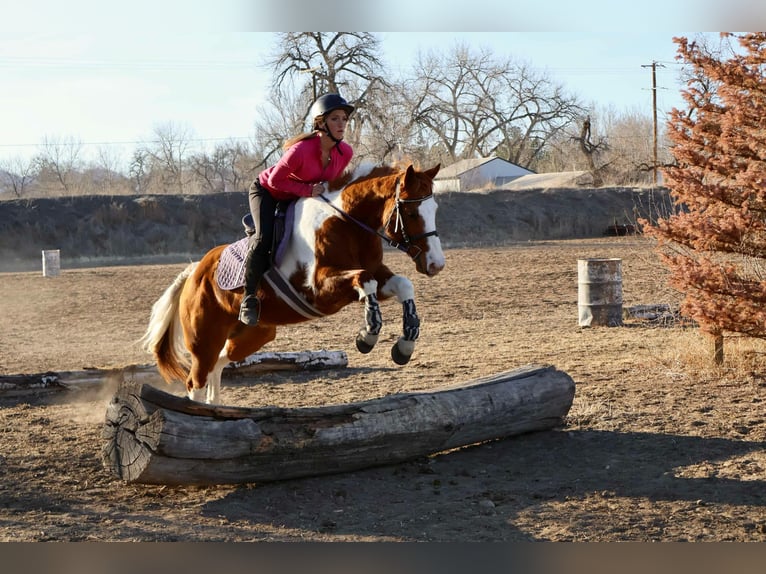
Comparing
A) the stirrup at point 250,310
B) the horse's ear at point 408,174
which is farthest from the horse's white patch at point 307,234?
the horse's ear at point 408,174

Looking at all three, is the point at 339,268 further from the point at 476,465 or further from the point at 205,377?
the point at 205,377

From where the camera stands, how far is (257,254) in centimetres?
551

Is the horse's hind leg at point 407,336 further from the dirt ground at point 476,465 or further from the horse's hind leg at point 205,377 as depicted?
the horse's hind leg at point 205,377

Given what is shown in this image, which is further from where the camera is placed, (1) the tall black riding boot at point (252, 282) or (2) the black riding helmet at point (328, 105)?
(1) the tall black riding boot at point (252, 282)

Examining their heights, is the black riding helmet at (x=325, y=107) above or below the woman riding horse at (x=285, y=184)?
above

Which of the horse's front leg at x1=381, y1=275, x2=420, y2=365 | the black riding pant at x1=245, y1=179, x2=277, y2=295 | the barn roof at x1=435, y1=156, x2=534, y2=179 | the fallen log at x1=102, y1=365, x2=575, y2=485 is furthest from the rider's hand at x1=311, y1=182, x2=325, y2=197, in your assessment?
the barn roof at x1=435, y1=156, x2=534, y2=179

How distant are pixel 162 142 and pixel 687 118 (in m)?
35.0

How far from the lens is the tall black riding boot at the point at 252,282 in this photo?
5.51 meters

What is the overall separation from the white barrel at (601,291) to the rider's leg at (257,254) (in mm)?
6144

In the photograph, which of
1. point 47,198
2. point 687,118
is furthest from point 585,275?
point 47,198

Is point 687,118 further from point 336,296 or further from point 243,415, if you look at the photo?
point 243,415

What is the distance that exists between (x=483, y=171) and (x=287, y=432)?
42.9 meters

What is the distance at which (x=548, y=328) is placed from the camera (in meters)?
10.8

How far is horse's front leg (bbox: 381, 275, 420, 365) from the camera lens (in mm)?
4906
